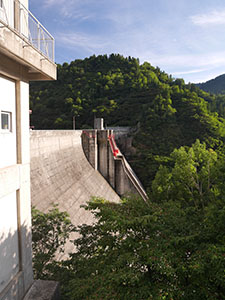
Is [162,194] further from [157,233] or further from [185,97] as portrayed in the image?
[185,97]

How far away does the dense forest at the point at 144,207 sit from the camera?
4.80 meters

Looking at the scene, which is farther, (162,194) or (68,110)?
(68,110)

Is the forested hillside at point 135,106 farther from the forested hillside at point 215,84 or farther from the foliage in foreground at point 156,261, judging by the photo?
the forested hillside at point 215,84

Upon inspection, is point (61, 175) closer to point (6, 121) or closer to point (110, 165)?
point (110, 165)

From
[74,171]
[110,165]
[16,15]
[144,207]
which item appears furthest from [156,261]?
[110,165]

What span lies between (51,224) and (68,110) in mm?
43231

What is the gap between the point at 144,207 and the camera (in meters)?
7.22

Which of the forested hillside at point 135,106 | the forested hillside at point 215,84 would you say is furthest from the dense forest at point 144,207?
the forested hillside at point 215,84

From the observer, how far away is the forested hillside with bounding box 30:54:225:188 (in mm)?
39500

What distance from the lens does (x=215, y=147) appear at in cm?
3691

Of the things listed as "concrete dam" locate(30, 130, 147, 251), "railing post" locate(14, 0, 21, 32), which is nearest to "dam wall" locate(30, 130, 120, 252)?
"concrete dam" locate(30, 130, 147, 251)

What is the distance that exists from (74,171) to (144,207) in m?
13.7

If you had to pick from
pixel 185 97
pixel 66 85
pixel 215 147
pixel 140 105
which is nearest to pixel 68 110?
pixel 66 85

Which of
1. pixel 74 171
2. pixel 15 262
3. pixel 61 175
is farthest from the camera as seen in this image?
pixel 74 171
